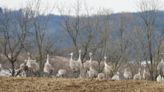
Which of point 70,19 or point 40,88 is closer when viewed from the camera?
point 40,88

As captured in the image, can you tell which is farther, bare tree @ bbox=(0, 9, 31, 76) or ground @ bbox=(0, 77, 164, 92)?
bare tree @ bbox=(0, 9, 31, 76)

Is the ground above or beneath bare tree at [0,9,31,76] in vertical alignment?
above

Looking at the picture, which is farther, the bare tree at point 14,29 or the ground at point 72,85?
the bare tree at point 14,29

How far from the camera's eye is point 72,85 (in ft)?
60.3

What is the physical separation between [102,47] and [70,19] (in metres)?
6.41

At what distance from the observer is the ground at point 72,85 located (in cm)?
1770

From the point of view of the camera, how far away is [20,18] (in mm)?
57531

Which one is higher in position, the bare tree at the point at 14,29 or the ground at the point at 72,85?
the ground at the point at 72,85

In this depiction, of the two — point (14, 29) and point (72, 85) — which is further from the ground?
point (72, 85)

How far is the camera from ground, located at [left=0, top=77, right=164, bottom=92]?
58.1 ft

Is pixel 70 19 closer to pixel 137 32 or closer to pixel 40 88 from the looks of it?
pixel 137 32

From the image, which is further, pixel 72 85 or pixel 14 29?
pixel 14 29

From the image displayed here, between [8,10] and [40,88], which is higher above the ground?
[40,88]

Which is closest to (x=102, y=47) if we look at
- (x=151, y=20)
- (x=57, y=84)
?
(x=151, y=20)
